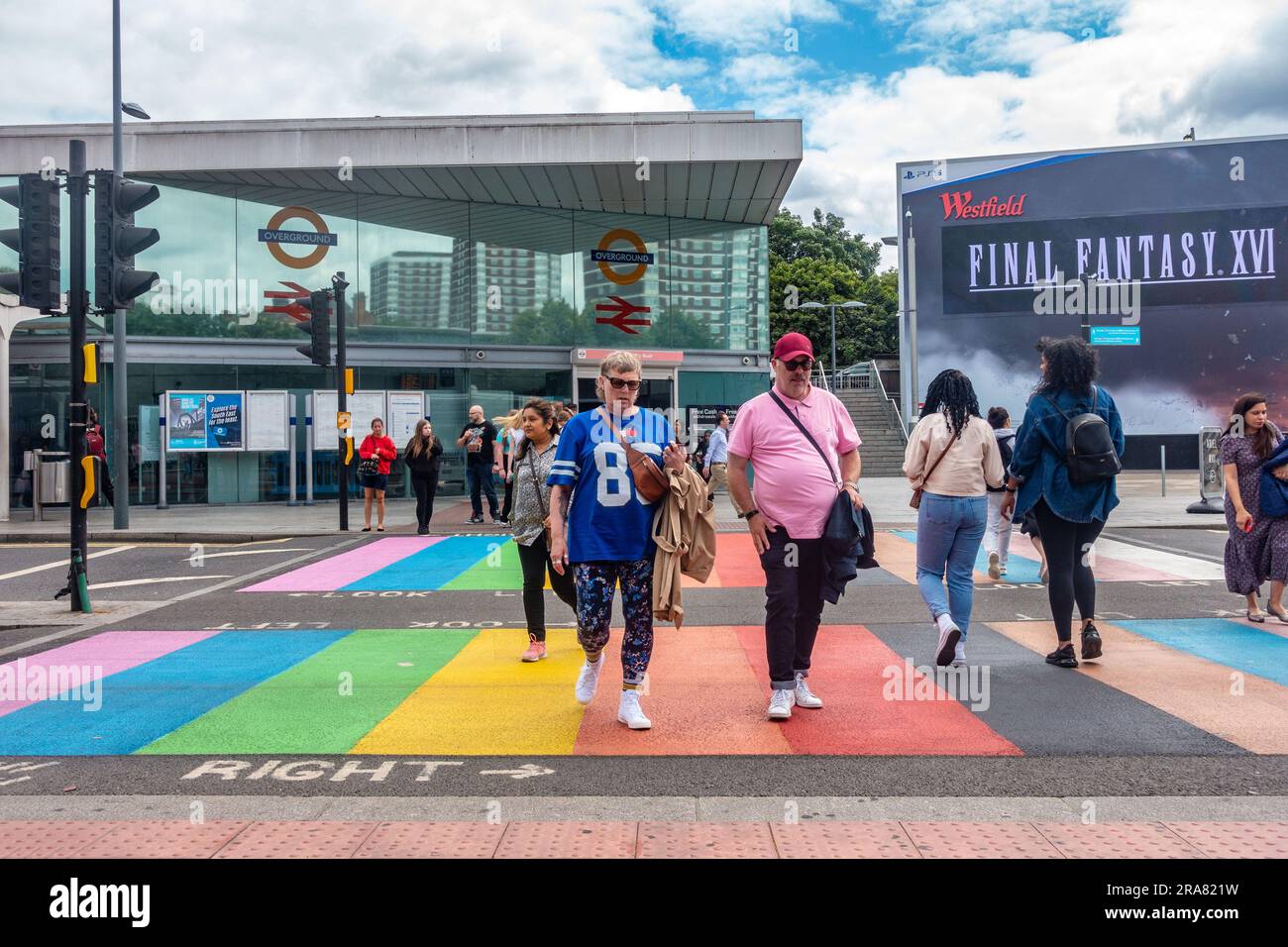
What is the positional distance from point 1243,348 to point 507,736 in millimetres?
34623

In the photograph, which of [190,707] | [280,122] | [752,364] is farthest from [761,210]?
[190,707]

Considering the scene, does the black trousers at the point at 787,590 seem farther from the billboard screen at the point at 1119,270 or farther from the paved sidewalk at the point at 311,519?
the billboard screen at the point at 1119,270

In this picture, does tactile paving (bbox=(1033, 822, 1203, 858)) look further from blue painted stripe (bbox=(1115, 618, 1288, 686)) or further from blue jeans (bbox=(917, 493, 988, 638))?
blue painted stripe (bbox=(1115, 618, 1288, 686))

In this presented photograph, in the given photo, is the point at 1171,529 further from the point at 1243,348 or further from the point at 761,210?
the point at 1243,348

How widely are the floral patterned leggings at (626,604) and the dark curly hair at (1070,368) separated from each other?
9.78ft

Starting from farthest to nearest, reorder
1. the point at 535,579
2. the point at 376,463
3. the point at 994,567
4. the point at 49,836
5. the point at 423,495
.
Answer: the point at 376,463 < the point at 423,495 < the point at 994,567 < the point at 535,579 < the point at 49,836

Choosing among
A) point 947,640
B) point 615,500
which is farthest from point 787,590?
point 947,640

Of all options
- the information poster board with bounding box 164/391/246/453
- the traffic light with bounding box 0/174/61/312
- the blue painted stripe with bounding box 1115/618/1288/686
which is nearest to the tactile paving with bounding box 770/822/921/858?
the blue painted stripe with bounding box 1115/618/1288/686

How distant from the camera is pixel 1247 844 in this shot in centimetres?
350

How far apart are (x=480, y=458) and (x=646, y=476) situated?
12.6 metres

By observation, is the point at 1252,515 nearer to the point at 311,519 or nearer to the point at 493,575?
the point at 493,575

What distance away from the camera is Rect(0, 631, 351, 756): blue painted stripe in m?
5.14

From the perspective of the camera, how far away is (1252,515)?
26.2ft

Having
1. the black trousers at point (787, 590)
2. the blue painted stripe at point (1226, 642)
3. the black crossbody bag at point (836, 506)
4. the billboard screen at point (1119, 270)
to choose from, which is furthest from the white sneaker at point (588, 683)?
the billboard screen at point (1119, 270)
